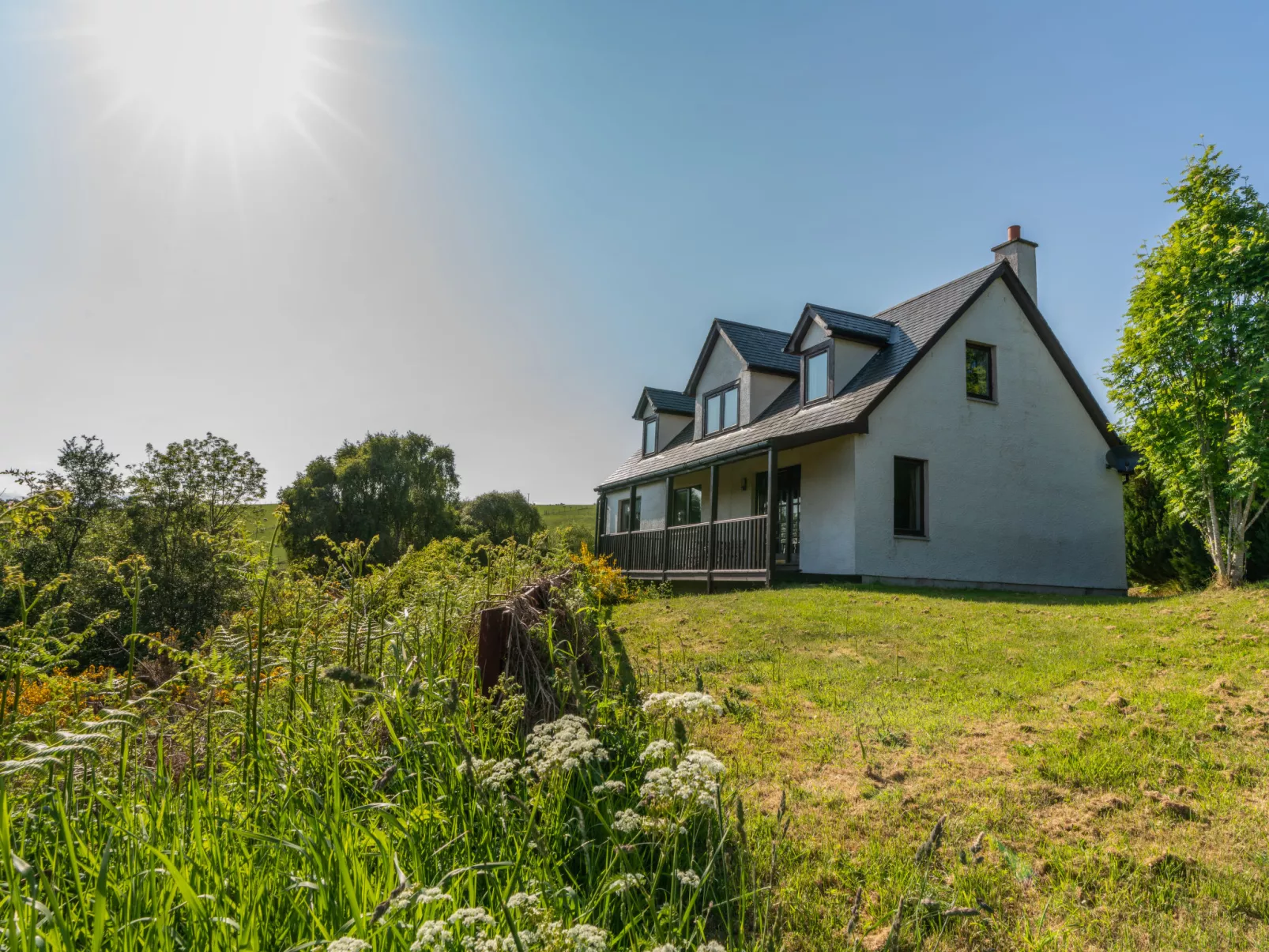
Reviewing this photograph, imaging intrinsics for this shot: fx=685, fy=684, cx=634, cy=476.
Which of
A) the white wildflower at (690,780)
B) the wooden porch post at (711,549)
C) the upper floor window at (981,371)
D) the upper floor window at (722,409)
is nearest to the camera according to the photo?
the white wildflower at (690,780)

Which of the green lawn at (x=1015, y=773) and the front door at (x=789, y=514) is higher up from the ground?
the front door at (x=789, y=514)

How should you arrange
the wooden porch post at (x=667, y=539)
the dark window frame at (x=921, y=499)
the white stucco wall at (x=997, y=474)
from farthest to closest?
1. the wooden porch post at (x=667, y=539)
2. the dark window frame at (x=921, y=499)
3. the white stucco wall at (x=997, y=474)

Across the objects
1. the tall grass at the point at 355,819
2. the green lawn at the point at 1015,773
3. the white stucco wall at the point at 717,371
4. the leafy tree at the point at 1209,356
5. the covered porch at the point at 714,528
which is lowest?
the green lawn at the point at 1015,773

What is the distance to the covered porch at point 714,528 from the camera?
503 inches

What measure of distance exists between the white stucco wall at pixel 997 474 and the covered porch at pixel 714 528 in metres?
1.72

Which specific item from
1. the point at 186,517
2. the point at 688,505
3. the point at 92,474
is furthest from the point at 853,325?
the point at 92,474

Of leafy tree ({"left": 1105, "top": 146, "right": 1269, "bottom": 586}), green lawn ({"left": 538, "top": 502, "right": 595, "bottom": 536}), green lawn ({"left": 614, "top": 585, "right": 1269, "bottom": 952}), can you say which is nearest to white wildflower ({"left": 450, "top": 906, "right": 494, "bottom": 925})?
green lawn ({"left": 614, "top": 585, "right": 1269, "bottom": 952})

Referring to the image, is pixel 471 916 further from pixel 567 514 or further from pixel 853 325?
pixel 567 514

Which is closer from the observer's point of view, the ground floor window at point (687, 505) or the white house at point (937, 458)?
the white house at point (937, 458)

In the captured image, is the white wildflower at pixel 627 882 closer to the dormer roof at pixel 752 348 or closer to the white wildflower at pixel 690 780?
the white wildflower at pixel 690 780

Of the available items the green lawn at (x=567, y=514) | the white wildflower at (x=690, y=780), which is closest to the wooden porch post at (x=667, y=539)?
the white wildflower at (x=690, y=780)

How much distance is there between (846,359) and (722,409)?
4155 mm

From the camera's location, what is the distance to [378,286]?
9.84 metres

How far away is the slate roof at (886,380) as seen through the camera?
1240 cm
